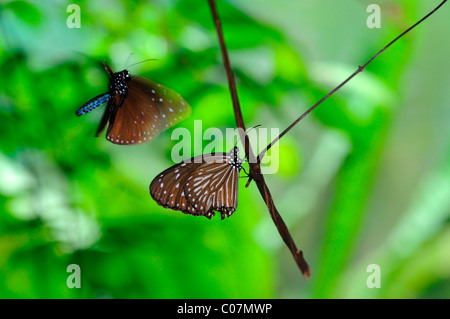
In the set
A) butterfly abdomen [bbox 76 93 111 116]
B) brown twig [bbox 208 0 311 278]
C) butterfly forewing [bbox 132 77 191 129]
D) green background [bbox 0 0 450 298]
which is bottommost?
brown twig [bbox 208 0 311 278]

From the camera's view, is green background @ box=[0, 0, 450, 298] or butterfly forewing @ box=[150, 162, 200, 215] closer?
butterfly forewing @ box=[150, 162, 200, 215]

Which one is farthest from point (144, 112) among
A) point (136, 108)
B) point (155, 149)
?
point (155, 149)

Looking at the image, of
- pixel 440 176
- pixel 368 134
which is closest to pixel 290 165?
pixel 368 134

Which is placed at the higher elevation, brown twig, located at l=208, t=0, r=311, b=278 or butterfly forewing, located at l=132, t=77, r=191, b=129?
butterfly forewing, located at l=132, t=77, r=191, b=129

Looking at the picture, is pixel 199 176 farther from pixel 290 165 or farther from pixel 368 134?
pixel 368 134

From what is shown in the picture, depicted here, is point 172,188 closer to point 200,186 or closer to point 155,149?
point 200,186
